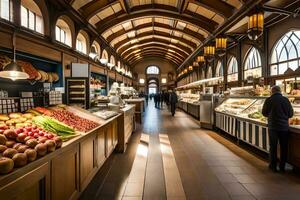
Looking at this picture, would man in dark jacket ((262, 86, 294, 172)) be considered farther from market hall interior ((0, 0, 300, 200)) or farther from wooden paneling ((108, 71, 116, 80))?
wooden paneling ((108, 71, 116, 80))

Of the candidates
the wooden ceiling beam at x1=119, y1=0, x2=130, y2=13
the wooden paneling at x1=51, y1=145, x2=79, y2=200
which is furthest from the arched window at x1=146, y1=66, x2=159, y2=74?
the wooden paneling at x1=51, y1=145, x2=79, y2=200

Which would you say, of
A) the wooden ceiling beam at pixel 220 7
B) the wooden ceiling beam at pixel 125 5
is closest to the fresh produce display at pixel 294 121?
the wooden ceiling beam at pixel 220 7

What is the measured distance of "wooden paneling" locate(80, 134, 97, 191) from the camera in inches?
124

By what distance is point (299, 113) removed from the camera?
4957mm

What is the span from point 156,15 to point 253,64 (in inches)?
203

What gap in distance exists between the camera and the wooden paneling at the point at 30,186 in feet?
5.37

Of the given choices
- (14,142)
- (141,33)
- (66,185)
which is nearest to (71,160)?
(66,185)

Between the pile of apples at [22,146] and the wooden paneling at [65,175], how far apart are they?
159 millimetres

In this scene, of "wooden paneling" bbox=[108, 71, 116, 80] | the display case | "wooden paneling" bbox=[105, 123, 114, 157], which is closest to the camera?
"wooden paneling" bbox=[105, 123, 114, 157]

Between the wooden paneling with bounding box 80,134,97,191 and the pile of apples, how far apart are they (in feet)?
2.19

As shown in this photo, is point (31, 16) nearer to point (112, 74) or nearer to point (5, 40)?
point (5, 40)

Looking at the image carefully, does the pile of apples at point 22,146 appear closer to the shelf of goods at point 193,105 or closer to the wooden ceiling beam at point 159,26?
the shelf of goods at point 193,105

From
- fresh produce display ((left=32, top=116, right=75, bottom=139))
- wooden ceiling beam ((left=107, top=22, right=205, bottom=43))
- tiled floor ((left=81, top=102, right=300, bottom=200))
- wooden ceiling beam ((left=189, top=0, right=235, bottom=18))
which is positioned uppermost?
wooden ceiling beam ((left=107, top=22, right=205, bottom=43))

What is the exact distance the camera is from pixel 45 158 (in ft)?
7.02
